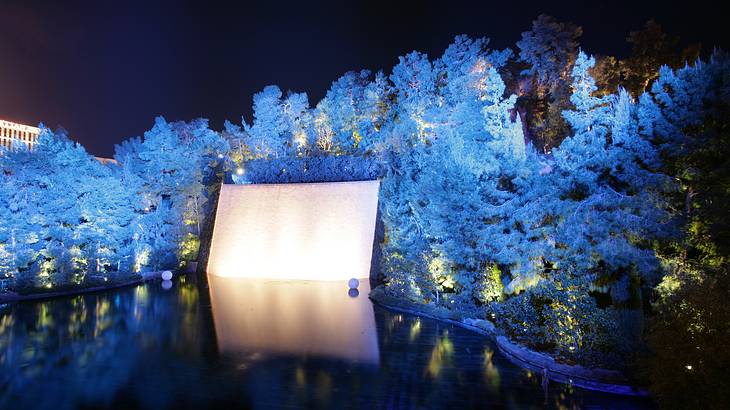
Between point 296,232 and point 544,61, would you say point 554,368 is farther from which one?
point 544,61

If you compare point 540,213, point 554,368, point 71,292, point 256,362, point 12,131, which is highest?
point 12,131

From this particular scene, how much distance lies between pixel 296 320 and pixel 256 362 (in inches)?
109

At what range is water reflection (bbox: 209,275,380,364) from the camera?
7273 millimetres

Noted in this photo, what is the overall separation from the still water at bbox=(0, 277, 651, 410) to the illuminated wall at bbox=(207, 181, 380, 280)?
448cm

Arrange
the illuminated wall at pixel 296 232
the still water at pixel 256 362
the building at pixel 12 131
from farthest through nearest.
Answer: the building at pixel 12 131 → the illuminated wall at pixel 296 232 → the still water at pixel 256 362

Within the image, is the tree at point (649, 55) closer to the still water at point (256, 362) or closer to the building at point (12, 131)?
the still water at point (256, 362)

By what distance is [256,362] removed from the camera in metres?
6.57

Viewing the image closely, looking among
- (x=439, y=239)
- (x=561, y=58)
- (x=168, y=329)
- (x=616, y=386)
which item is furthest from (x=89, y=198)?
(x=561, y=58)

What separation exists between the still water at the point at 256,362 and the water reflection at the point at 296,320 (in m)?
0.04

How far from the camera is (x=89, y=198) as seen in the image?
14289 mm

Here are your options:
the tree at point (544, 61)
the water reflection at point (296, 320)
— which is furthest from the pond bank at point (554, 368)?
the tree at point (544, 61)

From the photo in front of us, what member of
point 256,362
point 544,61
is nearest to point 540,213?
point 256,362

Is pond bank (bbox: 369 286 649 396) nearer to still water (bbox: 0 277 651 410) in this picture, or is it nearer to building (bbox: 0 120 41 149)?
still water (bbox: 0 277 651 410)

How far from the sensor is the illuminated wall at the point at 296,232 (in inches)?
607
